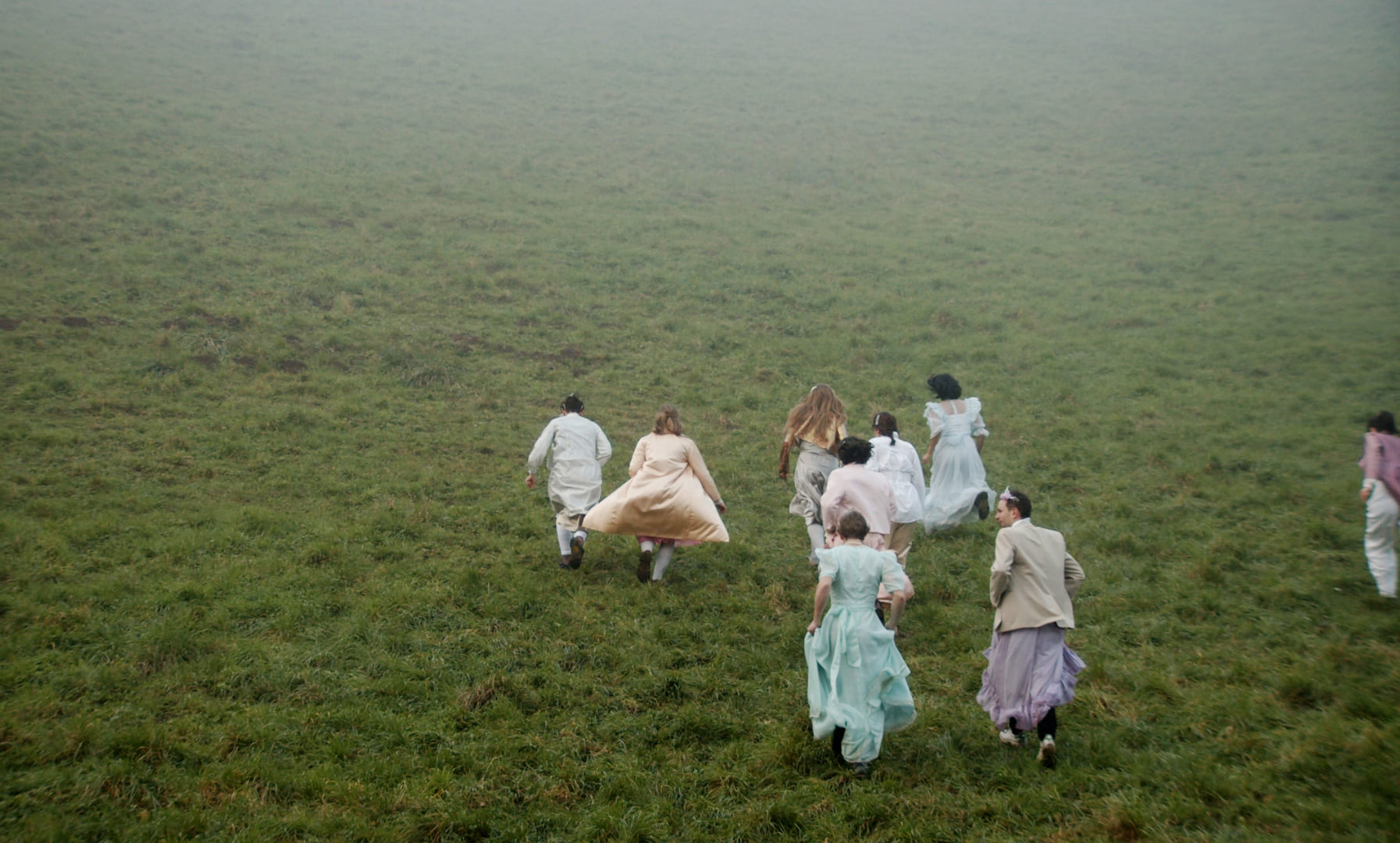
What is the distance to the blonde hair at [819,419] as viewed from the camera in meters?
9.67

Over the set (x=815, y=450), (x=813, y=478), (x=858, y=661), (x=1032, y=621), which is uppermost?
(x=1032, y=621)

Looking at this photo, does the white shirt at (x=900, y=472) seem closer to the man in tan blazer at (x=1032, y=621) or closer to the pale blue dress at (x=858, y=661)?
the man in tan blazer at (x=1032, y=621)

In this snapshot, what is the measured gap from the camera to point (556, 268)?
2206cm

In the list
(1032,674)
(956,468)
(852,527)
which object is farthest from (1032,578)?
(956,468)

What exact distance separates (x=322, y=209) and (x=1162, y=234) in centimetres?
2391

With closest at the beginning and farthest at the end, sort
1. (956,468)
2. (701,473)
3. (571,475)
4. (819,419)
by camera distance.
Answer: (701,473) < (819,419) < (571,475) < (956,468)

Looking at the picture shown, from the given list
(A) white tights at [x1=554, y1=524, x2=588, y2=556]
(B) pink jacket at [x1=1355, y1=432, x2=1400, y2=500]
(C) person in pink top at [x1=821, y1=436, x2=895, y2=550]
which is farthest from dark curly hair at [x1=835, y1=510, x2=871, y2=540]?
(B) pink jacket at [x1=1355, y1=432, x2=1400, y2=500]

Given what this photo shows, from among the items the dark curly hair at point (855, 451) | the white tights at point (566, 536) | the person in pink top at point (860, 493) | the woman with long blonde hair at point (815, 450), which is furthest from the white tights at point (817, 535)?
the white tights at point (566, 536)

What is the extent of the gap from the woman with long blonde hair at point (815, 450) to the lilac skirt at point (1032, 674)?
136 inches

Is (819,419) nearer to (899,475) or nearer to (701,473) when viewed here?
(899,475)

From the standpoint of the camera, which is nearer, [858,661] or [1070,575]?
[858,661]

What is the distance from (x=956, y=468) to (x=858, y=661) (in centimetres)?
598

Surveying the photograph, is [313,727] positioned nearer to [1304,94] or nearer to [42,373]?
[42,373]

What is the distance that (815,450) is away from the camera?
975cm
